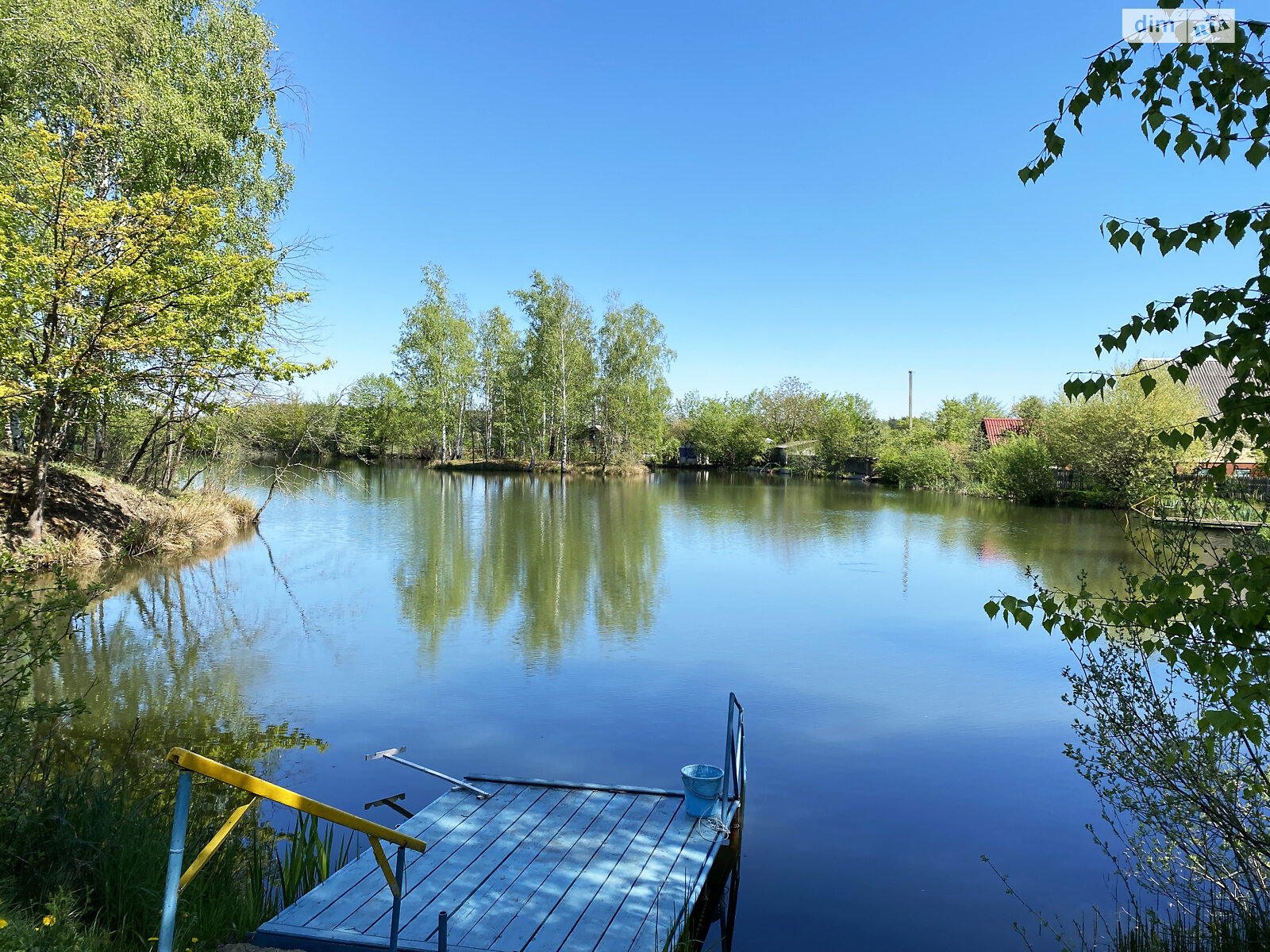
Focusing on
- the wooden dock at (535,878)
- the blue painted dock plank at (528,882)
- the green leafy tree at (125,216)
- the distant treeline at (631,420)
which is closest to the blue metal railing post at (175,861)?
the wooden dock at (535,878)

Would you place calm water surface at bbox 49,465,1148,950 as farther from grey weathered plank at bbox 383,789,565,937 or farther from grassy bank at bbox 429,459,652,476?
grassy bank at bbox 429,459,652,476

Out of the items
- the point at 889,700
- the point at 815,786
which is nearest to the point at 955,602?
the point at 889,700

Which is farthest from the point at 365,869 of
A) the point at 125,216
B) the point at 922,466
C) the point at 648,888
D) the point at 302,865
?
the point at 922,466

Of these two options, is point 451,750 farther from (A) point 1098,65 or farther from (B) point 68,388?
(B) point 68,388

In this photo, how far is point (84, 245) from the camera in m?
11.5

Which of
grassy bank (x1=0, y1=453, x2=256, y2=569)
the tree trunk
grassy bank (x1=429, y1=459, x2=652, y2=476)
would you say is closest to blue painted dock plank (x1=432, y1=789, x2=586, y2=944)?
grassy bank (x1=0, y1=453, x2=256, y2=569)

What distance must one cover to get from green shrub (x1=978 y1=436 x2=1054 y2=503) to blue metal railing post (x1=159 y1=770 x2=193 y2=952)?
40552 millimetres

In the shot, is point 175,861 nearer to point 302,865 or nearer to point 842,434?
point 302,865

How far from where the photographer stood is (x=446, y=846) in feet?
16.1

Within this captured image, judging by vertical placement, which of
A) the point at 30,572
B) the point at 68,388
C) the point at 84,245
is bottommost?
the point at 30,572

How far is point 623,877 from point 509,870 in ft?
2.24

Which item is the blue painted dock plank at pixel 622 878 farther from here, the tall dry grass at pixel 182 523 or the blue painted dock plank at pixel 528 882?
the tall dry grass at pixel 182 523

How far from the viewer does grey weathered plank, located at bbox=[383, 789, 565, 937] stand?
402 centimetres

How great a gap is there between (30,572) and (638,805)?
1179 centimetres
